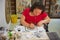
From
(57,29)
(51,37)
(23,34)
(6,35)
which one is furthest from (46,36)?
(57,29)

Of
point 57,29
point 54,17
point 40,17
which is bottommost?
point 57,29

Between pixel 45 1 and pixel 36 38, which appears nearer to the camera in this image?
pixel 36 38

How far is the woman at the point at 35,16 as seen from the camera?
2215 millimetres

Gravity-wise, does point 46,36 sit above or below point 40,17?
below

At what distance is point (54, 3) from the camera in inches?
146

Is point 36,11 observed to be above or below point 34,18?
above

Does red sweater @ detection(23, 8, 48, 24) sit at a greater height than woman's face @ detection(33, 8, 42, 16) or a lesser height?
lesser

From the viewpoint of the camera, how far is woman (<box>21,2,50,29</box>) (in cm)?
222

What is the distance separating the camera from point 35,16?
→ 7.53 feet

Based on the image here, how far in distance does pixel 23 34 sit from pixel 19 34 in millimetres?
103

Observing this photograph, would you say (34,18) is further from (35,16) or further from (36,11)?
(36,11)

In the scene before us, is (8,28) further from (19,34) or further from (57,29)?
(57,29)

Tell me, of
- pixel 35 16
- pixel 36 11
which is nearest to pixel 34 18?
pixel 35 16

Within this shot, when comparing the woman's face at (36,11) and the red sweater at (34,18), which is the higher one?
the woman's face at (36,11)
